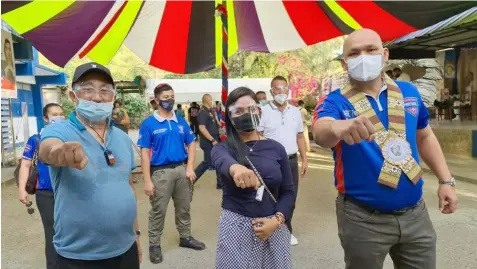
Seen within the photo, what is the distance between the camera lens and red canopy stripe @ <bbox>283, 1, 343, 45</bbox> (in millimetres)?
6070


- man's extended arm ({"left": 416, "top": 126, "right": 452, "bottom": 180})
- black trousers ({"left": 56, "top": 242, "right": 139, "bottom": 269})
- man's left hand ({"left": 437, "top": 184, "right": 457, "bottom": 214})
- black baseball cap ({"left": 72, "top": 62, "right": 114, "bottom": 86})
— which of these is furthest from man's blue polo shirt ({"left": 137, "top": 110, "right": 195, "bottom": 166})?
man's left hand ({"left": 437, "top": 184, "right": 457, "bottom": 214})

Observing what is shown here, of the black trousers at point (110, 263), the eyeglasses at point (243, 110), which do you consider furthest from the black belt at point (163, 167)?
the black trousers at point (110, 263)

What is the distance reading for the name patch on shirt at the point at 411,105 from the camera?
7.39 feet

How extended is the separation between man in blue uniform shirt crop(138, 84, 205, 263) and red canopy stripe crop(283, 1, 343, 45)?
2.78 meters

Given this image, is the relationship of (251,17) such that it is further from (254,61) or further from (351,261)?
(254,61)

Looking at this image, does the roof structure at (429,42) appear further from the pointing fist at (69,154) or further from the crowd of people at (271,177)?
the pointing fist at (69,154)

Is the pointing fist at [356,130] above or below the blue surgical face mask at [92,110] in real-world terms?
below

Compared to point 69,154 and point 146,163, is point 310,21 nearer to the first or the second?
point 146,163

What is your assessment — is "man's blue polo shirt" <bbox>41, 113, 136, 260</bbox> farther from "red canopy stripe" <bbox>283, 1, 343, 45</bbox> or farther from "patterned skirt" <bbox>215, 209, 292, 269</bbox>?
"red canopy stripe" <bbox>283, 1, 343, 45</bbox>

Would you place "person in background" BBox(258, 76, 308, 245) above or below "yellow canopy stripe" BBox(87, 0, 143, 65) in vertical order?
below

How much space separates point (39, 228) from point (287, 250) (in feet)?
15.3

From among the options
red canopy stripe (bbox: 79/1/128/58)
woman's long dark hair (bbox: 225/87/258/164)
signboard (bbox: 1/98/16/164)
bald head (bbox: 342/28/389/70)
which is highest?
red canopy stripe (bbox: 79/1/128/58)

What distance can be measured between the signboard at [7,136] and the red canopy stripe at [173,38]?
22.8ft

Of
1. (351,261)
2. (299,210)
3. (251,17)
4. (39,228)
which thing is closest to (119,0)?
(251,17)
